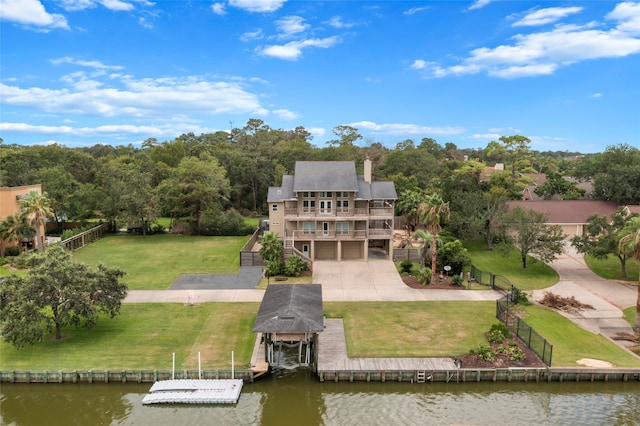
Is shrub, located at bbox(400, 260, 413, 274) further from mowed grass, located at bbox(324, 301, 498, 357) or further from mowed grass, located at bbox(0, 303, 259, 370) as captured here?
mowed grass, located at bbox(0, 303, 259, 370)

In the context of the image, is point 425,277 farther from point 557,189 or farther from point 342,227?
point 557,189

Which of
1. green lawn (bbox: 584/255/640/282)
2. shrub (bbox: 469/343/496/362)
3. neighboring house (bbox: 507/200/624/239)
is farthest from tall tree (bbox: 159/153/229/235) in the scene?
green lawn (bbox: 584/255/640/282)

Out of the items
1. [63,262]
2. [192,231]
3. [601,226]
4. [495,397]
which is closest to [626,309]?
[601,226]

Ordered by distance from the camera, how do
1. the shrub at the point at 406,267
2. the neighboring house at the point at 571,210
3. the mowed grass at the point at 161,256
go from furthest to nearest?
the neighboring house at the point at 571,210
the shrub at the point at 406,267
the mowed grass at the point at 161,256

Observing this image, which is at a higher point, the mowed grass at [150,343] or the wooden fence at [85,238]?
the wooden fence at [85,238]

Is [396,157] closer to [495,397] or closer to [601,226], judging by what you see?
[601,226]

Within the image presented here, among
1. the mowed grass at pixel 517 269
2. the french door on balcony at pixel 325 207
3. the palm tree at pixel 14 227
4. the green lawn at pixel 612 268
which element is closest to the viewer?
the mowed grass at pixel 517 269

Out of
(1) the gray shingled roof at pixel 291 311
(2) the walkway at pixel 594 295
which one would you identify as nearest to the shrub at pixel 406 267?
(2) the walkway at pixel 594 295

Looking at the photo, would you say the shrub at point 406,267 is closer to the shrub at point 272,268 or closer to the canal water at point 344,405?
the shrub at point 272,268
